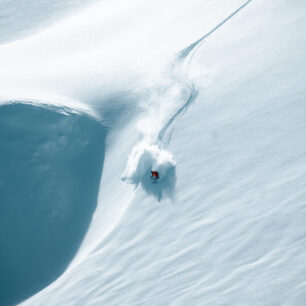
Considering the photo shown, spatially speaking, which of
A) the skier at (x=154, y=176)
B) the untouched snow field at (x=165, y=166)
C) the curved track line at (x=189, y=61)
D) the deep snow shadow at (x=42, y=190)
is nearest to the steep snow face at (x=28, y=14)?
the untouched snow field at (x=165, y=166)

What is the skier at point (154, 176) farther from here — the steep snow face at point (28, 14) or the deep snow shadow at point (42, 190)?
the steep snow face at point (28, 14)

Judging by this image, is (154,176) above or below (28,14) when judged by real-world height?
below

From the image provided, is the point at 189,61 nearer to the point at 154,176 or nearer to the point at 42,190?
the point at 154,176

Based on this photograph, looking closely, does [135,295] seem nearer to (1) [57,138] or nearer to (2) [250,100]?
(1) [57,138]

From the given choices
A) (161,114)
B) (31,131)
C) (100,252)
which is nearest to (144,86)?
(161,114)

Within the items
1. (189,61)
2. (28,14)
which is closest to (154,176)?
(189,61)

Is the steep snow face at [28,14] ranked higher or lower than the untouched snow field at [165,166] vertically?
higher

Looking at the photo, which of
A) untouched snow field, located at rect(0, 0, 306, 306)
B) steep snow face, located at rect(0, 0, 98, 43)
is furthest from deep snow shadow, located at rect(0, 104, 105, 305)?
steep snow face, located at rect(0, 0, 98, 43)
